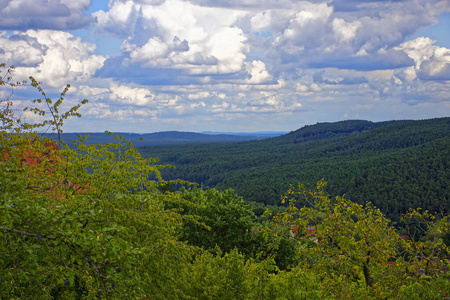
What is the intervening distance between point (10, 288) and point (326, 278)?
938cm

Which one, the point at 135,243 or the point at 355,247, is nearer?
the point at 135,243

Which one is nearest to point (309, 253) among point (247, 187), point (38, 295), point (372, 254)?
point (372, 254)

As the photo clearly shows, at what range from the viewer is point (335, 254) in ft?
46.3

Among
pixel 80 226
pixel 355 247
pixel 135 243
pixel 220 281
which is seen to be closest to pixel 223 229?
pixel 220 281

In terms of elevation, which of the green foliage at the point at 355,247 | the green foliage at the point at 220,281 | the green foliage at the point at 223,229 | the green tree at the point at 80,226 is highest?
the green tree at the point at 80,226

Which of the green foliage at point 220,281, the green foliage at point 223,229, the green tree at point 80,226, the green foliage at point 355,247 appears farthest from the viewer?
the green foliage at point 223,229

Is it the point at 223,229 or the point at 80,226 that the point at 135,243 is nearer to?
the point at 80,226

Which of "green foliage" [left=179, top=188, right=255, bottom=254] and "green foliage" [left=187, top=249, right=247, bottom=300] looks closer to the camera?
"green foliage" [left=187, top=249, right=247, bottom=300]

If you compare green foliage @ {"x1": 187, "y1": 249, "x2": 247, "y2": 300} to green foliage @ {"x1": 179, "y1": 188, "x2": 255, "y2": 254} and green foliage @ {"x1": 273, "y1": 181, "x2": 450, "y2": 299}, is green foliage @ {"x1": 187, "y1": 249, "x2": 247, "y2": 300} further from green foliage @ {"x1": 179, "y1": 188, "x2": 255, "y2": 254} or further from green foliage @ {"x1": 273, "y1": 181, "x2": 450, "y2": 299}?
green foliage @ {"x1": 179, "y1": 188, "x2": 255, "y2": 254}

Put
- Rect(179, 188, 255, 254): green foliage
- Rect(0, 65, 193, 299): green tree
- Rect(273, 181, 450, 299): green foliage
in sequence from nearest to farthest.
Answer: Rect(0, 65, 193, 299): green tree → Rect(273, 181, 450, 299): green foliage → Rect(179, 188, 255, 254): green foliage

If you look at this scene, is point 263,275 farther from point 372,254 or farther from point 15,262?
point 15,262

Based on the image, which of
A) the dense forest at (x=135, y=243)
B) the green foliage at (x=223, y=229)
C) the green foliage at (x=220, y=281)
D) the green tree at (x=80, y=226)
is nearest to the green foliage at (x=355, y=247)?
the dense forest at (x=135, y=243)

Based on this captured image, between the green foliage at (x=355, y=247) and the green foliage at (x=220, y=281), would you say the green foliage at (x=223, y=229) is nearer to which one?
the green foliage at (x=220, y=281)

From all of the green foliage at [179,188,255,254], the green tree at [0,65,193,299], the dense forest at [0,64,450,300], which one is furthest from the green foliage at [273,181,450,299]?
the green foliage at [179,188,255,254]
